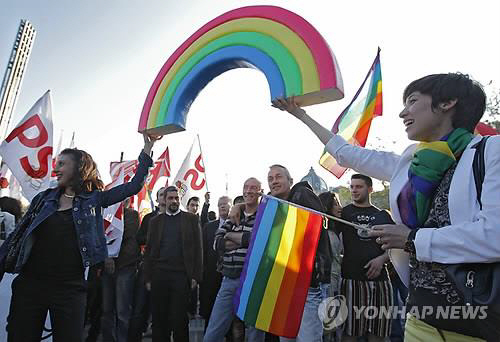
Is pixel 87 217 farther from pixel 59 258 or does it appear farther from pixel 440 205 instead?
pixel 440 205

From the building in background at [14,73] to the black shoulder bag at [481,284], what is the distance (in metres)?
56.1

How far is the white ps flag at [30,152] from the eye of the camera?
502 cm

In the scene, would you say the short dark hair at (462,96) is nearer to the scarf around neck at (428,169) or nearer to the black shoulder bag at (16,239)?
the scarf around neck at (428,169)

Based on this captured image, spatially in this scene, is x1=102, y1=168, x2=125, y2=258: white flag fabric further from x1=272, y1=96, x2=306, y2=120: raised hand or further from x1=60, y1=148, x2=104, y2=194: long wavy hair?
x1=272, y1=96, x2=306, y2=120: raised hand

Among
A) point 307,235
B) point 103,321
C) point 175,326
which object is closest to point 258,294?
point 307,235

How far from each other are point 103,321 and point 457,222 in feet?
16.9

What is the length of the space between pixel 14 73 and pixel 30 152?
55.2 m

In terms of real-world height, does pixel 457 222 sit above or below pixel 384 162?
below

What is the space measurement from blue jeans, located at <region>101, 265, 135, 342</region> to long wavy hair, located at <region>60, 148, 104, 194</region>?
108 inches

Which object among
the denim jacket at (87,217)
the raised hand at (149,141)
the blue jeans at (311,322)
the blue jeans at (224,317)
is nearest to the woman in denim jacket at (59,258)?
the denim jacket at (87,217)

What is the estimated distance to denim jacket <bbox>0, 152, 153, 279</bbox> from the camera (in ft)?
8.85

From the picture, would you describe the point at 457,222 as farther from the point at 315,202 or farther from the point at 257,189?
the point at 257,189

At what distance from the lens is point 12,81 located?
50781mm

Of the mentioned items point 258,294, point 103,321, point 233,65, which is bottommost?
point 103,321
